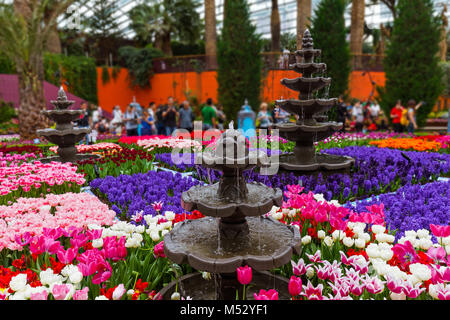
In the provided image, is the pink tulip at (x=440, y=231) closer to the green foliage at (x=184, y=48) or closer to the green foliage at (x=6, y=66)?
the green foliage at (x=6, y=66)

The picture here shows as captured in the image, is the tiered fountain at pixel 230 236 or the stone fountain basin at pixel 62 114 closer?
the tiered fountain at pixel 230 236

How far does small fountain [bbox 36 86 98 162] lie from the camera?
24.0ft

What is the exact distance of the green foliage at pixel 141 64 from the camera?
2727cm

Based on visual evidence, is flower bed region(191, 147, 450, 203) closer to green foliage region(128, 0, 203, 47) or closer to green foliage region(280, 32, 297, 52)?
green foliage region(280, 32, 297, 52)

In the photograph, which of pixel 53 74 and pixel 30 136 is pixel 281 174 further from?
pixel 53 74

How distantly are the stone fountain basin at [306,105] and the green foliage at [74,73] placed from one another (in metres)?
21.1

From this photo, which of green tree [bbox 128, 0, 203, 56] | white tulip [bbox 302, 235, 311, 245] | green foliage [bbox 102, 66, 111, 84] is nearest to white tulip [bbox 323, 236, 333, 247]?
white tulip [bbox 302, 235, 311, 245]

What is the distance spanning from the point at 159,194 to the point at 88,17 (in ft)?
117

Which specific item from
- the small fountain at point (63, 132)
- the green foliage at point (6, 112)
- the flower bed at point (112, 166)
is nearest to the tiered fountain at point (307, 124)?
the flower bed at point (112, 166)

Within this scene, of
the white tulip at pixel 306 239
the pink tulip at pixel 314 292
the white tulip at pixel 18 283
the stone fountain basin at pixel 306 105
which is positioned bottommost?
the white tulip at pixel 306 239

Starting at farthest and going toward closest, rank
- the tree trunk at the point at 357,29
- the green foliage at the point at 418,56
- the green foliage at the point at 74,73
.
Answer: the green foliage at the point at 74,73
the tree trunk at the point at 357,29
the green foliage at the point at 418,56

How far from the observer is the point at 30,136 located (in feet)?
42.6
